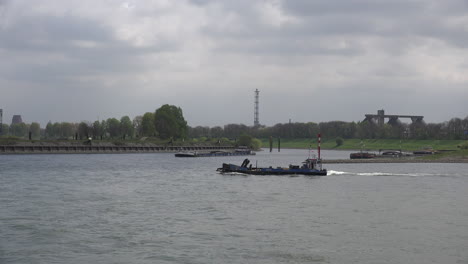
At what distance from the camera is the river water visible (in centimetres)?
3375

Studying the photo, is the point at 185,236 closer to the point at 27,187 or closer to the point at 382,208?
the point at 382,208

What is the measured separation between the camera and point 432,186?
77.6 m

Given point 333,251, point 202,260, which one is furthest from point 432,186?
point 202,260

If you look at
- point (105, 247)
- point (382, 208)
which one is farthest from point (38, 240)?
point (382, 208)

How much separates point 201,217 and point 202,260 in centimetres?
1487

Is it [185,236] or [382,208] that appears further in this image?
[382,208]

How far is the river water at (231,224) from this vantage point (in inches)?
1329

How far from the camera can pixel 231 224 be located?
43.7 metres

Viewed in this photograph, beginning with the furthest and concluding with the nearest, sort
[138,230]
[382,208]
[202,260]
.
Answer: [382,208]
[138,230]
[202,260]

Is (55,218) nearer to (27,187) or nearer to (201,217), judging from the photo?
(201,217)

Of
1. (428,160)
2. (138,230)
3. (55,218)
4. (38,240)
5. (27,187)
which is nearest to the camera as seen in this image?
(38,240)

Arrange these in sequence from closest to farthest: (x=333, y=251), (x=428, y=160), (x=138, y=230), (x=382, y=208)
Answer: (x=333, y=251) → (x=138, y=230) → (x=382, y=208) → (x=428, y=160)

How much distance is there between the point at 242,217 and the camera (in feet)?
155

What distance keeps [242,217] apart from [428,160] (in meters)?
122
